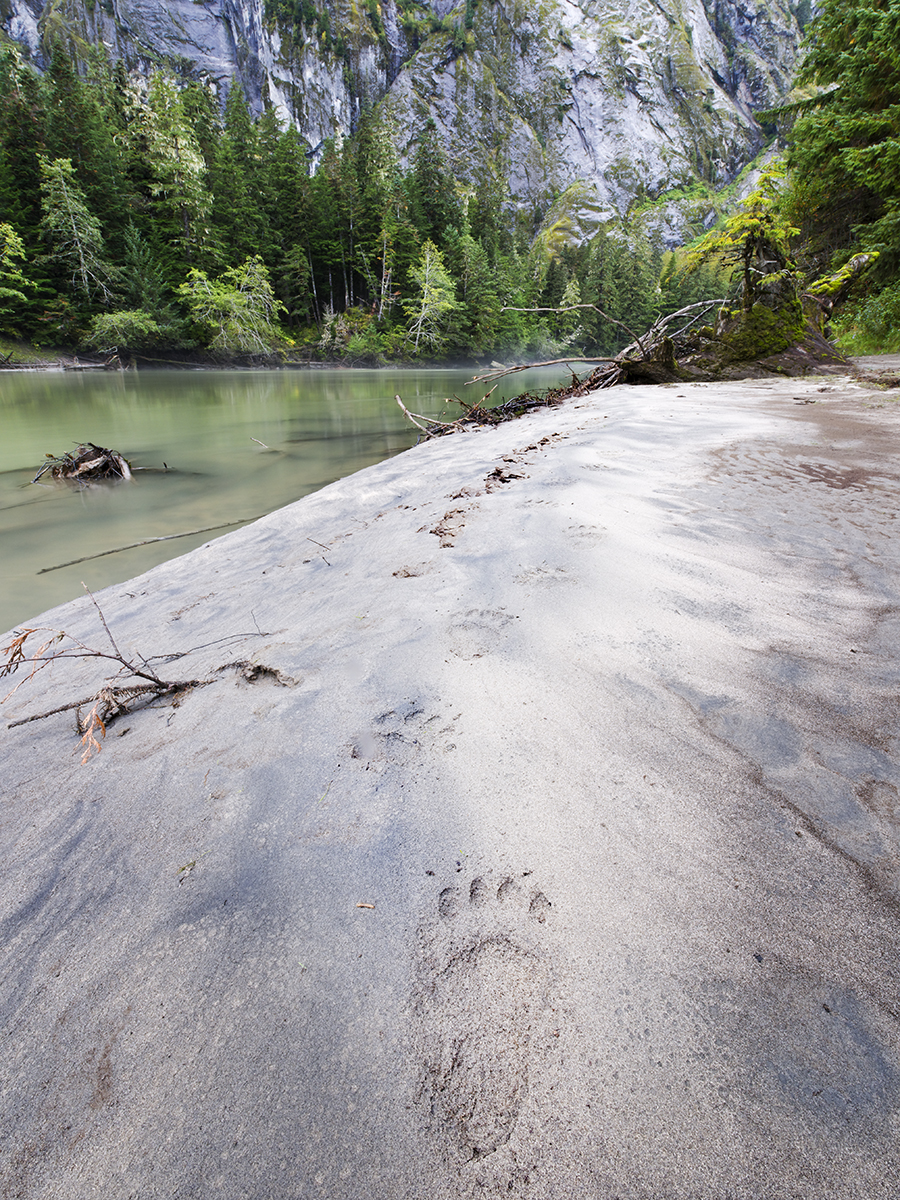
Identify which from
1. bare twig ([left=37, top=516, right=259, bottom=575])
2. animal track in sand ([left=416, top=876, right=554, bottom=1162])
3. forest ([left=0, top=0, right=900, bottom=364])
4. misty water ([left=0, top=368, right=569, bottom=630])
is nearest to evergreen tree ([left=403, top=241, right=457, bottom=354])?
forest ([left=0, top=0, right=900, bottom=364])

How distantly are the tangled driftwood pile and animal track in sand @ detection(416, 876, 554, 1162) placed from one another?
6.77 metres

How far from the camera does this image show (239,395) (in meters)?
15.8

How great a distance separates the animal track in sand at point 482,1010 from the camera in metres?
0.60

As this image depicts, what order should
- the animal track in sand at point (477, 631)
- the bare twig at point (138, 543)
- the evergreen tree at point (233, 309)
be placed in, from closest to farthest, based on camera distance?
the animal track in sand at point (477, 631) → the bare twig at point (138, 543) → the evergreen tree at point (233, 309)

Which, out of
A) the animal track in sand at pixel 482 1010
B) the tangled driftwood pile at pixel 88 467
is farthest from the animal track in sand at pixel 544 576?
the tangled driftwood pile at pixel 88 467

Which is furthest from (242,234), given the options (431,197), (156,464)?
(156,464)

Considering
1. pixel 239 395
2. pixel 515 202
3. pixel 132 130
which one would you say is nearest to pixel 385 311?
pixel 132 130

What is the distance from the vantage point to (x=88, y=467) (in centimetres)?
587

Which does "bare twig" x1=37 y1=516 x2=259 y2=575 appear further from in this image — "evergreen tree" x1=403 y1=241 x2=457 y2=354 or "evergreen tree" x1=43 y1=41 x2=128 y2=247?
"evergreen tree" x1=43 y1=41 x2=128 y2=247

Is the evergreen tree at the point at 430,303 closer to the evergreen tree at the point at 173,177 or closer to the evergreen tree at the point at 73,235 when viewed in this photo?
the evergreen tree at the point at 173,177

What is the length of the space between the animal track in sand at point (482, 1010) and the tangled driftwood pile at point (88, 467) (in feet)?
22.2

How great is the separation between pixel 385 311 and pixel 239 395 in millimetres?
23840

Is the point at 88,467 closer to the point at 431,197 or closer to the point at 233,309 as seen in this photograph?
the point at 233,309

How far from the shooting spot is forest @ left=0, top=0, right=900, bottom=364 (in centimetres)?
2520
